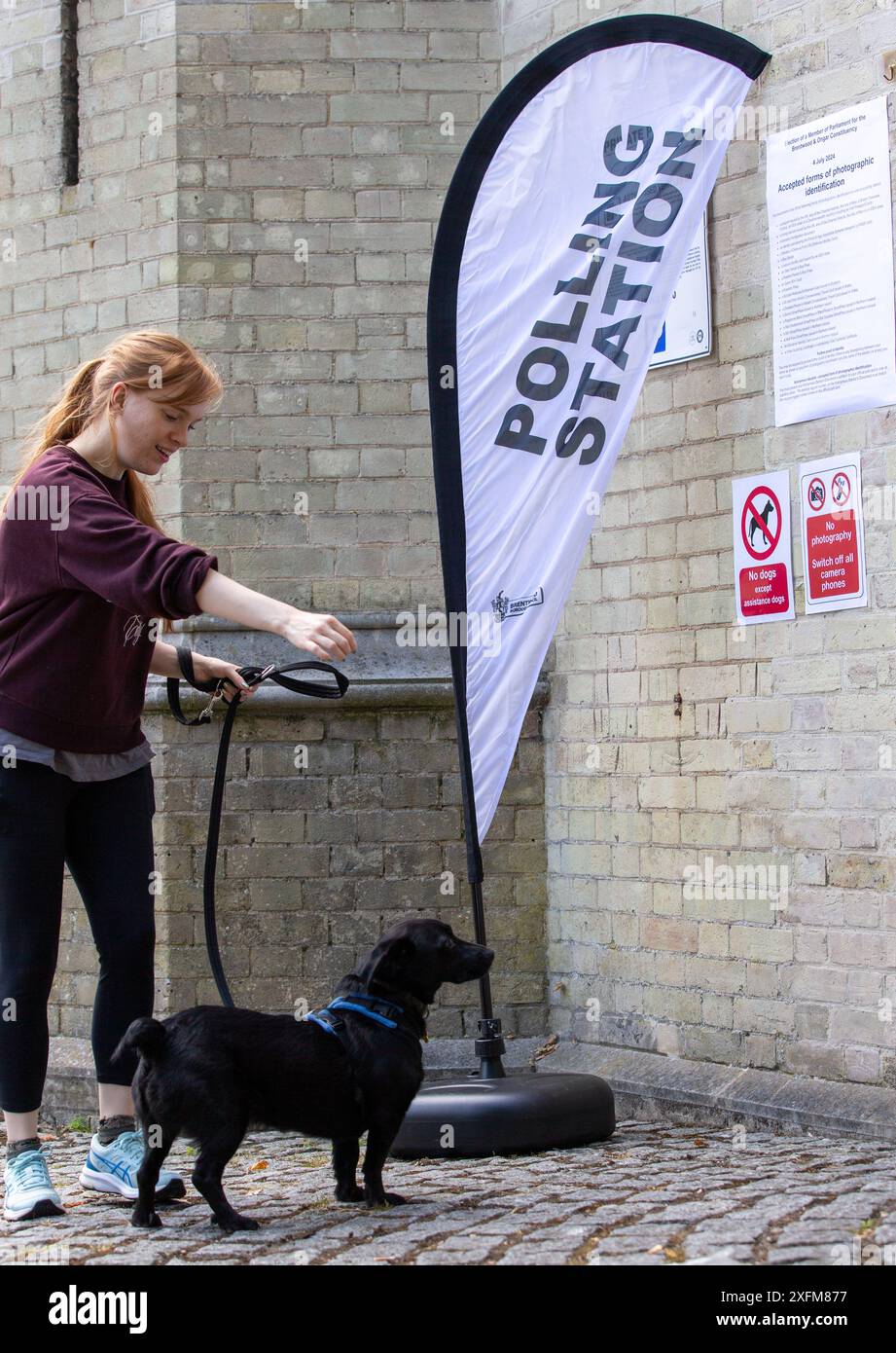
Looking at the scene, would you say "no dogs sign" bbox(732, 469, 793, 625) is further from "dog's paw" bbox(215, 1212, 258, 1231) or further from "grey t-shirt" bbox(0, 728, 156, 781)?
"dog's paw" bbox(215, 1212, 258, 1231)

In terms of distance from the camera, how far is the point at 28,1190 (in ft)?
13.8

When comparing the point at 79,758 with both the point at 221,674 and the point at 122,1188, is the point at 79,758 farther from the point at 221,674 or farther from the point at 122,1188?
the point at 122,1188

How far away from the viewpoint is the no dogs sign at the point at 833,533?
18.7 ft

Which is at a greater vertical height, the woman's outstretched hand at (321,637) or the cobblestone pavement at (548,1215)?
the woman's outstretched hand at (321,637)

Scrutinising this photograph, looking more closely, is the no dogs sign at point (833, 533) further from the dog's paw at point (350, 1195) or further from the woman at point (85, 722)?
Answer: the dog's paw at point (350, 1195)

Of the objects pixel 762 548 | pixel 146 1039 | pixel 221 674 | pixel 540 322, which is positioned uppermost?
pixel 540 322

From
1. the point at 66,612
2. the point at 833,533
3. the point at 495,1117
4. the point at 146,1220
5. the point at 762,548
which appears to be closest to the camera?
the point at 146,1220

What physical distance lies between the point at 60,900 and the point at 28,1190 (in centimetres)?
76

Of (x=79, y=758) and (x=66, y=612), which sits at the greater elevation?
(x=66, y=612)

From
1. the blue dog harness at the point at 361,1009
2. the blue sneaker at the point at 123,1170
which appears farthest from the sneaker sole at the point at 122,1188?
→ the blue dog harness at the point at 361,1009

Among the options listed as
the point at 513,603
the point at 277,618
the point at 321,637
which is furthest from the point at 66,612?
the point at 513,603

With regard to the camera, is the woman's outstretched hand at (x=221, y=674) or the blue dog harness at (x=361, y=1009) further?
the woman's outstretched hand at (x=221, y=674)

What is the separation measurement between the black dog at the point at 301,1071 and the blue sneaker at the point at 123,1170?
0.81 feet
